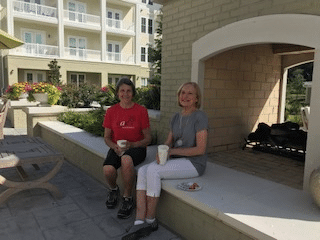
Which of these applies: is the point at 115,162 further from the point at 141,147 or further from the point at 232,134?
the point at 232,134

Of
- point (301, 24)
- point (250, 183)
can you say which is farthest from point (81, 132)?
point (301, 24)

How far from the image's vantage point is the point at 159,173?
296 cm

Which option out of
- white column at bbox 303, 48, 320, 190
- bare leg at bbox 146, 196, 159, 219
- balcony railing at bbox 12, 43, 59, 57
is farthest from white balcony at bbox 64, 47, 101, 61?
white column at bbox 303, 48, 320, 190

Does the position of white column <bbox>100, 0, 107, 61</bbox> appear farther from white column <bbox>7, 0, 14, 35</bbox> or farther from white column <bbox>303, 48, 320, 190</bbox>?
white column <bbox>303, 48, 320, 190</bbox>

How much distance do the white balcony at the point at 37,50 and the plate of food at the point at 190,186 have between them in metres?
21.3

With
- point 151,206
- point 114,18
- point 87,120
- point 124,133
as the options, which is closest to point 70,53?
point 114,18

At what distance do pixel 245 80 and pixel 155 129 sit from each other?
80.6 inches

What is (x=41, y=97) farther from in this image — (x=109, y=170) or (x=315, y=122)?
(x=315, y=122)

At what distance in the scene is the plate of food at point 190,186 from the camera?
2.79 m

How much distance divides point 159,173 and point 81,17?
22.9m

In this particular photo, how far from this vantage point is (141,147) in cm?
362

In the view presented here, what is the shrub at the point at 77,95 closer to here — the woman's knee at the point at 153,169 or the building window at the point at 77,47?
the woman's knee at the point at 153,169

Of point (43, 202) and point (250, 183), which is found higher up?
point (250, 183)

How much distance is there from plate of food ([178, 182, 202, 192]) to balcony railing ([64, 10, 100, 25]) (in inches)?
895
